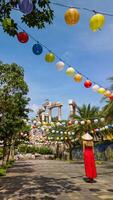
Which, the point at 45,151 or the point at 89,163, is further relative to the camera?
the point at 45,151

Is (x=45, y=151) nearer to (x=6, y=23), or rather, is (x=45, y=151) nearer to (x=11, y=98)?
(x=11, y=98)

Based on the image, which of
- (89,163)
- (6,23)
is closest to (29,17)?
(6,23)

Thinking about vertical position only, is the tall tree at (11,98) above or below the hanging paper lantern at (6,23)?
above

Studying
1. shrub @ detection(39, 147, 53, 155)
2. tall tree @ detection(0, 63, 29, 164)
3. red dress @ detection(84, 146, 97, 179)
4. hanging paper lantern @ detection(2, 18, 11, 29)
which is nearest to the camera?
hanging paper lantern @ detection(2, 18, 11, 29)

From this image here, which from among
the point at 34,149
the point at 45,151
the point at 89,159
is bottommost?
the point at 89,159

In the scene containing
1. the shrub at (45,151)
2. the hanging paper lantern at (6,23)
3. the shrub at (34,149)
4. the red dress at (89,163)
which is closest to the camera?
the hanging paper lantern at (6,23)

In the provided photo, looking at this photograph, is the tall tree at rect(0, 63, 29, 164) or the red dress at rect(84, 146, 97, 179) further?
the tall tree at rect(0, 63, 29, 164)

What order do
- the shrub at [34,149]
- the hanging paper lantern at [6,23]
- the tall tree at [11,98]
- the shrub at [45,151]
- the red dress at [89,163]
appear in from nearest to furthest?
the hanging paper lantern at [6,23]
the red dress at [89,163]
the tall tree at [11,98]
the shrub at [45,151]
the shrub at [34,149]

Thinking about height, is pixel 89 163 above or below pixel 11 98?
below

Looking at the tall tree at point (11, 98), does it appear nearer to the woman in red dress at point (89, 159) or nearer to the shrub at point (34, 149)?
the woman in red dress at point (89, 159)

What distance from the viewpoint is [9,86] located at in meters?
25.4

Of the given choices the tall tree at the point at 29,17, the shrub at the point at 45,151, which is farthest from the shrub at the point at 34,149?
the tall tree at the point at 29,17

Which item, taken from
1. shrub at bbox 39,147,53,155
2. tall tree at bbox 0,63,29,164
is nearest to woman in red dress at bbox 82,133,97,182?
tall tree at bbox 0,63,29,164

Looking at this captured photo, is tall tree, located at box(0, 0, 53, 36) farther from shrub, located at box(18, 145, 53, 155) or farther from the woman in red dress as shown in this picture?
shrub, located at box(18, 145, 53, 155)
